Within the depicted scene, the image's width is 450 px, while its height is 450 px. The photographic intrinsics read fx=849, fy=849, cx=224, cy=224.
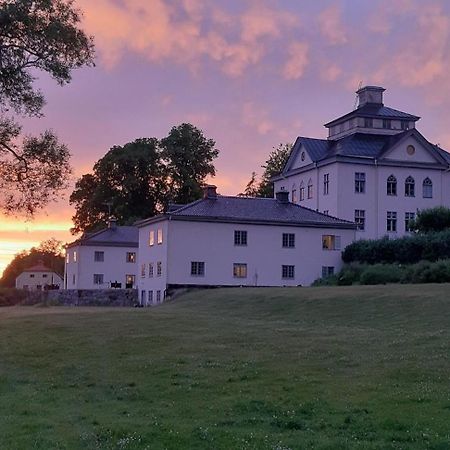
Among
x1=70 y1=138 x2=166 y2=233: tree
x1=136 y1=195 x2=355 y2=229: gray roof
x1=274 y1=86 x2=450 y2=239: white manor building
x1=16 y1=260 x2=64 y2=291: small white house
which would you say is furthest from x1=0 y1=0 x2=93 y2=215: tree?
x1=16 y1=260 x2=64 y2=291: small white house

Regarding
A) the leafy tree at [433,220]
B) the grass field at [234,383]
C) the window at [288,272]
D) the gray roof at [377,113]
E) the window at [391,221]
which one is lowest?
the grass field at [234,383]

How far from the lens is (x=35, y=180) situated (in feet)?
89.4

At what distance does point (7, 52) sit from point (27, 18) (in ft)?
4.22

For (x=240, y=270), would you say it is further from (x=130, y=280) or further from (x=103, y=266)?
(x=103, y=266)

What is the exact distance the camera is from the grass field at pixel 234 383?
43.0 feet

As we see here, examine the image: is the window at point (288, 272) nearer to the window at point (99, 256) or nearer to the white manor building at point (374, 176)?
the white manor building at point (374, 176)

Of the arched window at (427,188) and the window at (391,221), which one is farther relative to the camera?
the arched window at (427,188)

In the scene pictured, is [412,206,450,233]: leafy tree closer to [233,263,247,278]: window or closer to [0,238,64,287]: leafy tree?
[233,263,247,278]: window

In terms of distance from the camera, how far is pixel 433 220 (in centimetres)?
6047

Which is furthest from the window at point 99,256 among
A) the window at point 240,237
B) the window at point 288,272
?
the window at point 288,272

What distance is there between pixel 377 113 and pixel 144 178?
30383 millimetres

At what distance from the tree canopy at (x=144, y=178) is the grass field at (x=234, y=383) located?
6713cm

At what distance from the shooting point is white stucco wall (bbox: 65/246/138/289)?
88125 mm

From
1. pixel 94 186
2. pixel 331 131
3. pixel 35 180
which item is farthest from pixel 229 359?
pixel 94 186
